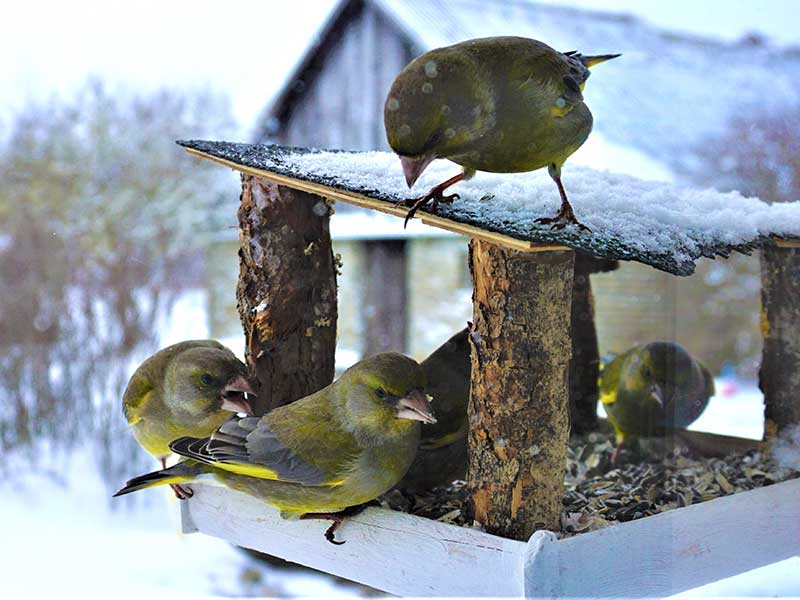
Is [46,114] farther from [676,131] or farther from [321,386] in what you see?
[321,386]

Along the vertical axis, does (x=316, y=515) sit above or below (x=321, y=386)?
below

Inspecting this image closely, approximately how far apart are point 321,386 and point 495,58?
28.9 inches

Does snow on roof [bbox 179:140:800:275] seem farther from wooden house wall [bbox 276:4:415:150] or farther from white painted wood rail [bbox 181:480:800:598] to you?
wooden house wall [bbox 276:4:415:150]

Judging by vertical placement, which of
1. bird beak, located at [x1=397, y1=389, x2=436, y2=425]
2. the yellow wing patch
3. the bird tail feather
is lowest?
the bird tail feather

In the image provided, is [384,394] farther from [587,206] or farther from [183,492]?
[183,492]

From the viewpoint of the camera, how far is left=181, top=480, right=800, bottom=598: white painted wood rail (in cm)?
123

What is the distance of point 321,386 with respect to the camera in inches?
69.1

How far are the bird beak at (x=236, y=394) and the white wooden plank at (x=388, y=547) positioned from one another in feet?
0.53

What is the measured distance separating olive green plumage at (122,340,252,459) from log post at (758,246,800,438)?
1.02 meters

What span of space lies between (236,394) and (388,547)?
1.28ft

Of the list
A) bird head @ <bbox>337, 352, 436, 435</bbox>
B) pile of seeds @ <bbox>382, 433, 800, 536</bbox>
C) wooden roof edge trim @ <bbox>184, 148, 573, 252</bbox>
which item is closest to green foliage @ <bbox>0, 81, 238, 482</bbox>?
wooden roof edge trim @ <bbox>184, 148, 573, 252</bbox>

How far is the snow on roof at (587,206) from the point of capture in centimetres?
125

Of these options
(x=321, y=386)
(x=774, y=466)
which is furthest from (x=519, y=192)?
(x=774, y=466)

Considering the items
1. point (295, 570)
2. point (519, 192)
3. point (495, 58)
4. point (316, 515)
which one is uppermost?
point (495, 58)
